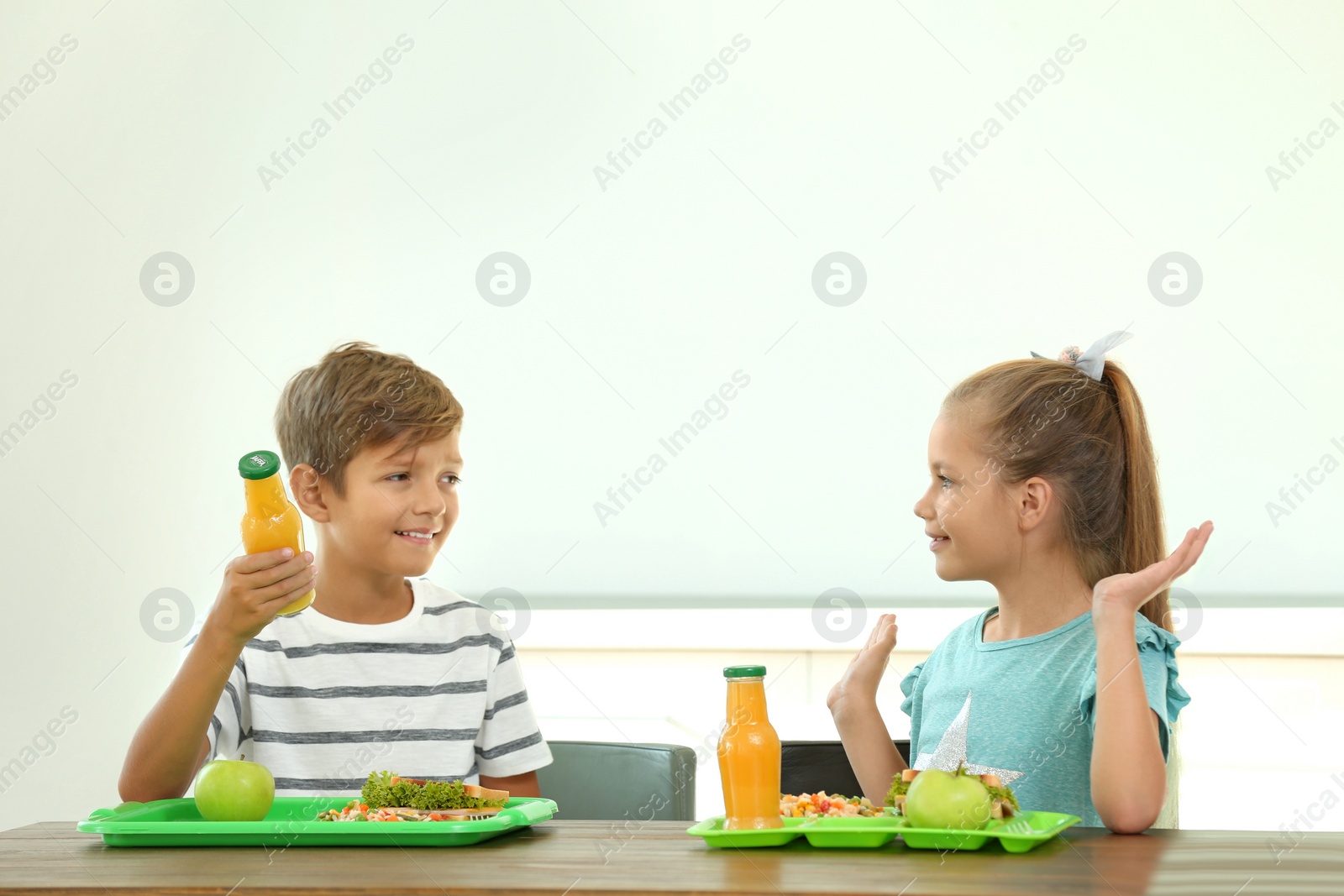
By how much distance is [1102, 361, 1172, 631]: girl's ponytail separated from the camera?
138 cm

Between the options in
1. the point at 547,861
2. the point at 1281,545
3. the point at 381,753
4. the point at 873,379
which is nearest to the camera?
the point at 547,861

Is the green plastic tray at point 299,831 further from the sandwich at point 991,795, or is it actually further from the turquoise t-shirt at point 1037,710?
the turquoise t-shirt at point 1037,710

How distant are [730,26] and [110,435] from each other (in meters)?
1.55

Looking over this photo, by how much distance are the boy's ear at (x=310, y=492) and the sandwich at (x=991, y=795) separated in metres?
0.82

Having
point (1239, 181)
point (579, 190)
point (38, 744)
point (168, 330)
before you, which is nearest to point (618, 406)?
point (579, 190)

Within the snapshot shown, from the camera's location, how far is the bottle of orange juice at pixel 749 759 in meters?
0.94

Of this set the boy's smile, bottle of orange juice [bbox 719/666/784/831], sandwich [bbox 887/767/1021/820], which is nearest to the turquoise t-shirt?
sandwich [bbox 887/767/1021/820]

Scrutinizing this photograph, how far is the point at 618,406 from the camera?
234 centimetres

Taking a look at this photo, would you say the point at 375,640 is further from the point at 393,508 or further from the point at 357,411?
the point at 357,411

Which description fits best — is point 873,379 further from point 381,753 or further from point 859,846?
point 859,846

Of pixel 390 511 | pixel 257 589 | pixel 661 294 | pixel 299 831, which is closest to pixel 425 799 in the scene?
pixel 299 831

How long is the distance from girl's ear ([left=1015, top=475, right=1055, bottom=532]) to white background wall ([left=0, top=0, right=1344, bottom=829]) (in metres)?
0.86

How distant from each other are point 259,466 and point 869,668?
27.0 inches

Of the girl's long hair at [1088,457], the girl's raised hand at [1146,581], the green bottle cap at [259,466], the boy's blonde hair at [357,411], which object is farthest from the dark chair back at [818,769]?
the green bottle cap at [259,466]
